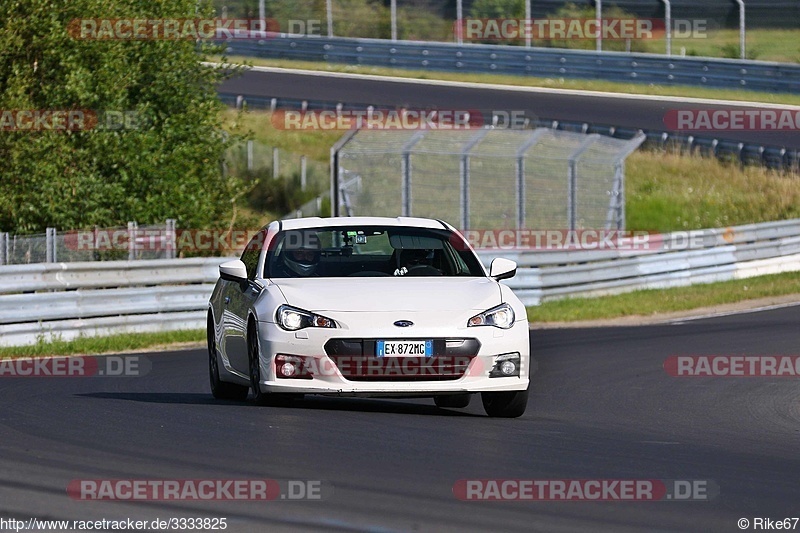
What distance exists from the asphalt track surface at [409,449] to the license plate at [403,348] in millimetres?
448

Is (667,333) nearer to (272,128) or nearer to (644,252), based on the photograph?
(644,252)

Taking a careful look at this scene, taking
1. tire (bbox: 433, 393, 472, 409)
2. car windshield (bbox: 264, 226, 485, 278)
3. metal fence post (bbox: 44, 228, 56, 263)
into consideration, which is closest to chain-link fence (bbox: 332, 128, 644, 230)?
metal fence post (bbox: 44, 228, 56, 263)

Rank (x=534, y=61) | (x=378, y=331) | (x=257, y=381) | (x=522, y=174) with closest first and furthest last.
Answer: (x=378, y=331)
(x=257, y=381)
(x=522, y=174)
(x=534, y=61)

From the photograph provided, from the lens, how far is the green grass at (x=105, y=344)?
1733 cm

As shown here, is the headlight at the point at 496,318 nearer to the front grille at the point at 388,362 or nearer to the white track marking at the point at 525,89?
the front grille at the point at 388,362

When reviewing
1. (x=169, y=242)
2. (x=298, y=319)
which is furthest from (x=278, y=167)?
(x=298, y=319)

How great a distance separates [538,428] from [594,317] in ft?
42.0

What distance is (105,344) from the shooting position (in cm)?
1811

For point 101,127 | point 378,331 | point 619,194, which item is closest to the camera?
point 378,331

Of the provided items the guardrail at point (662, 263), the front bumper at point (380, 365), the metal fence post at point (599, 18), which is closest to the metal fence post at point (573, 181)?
the guardrail at point (662, 263)

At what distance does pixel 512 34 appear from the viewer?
133 ft

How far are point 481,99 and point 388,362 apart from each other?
90.6 ft

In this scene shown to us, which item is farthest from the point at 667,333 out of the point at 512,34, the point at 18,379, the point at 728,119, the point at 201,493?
the point at 512,34

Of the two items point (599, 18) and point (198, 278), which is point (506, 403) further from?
point (599, 18)
